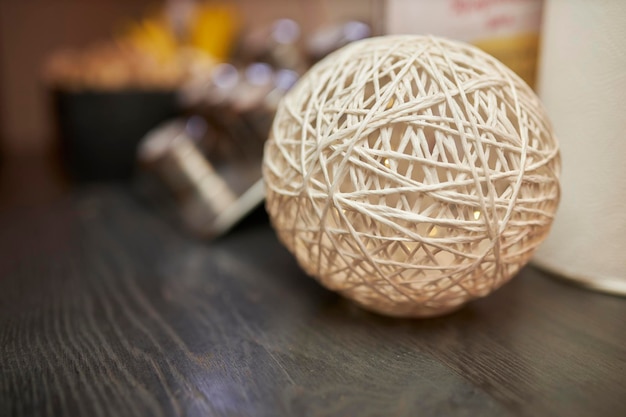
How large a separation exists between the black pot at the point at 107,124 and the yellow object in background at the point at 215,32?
27 cm

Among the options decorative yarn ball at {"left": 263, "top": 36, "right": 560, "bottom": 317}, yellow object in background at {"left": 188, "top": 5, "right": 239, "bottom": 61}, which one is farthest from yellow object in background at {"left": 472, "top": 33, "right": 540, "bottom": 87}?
yellow object in background at {"left": 188, "top": 5, "right": 239, "bottom": 61}

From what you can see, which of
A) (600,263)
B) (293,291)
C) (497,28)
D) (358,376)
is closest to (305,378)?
(358,376)

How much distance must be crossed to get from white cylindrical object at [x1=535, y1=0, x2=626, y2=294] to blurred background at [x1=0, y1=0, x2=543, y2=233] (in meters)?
0.07

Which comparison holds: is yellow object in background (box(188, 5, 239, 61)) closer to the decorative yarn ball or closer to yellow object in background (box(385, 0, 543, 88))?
yellow object in background (box(385, 0, 543, 88))

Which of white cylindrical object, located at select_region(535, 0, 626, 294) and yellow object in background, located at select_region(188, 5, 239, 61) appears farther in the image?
yellow object in background, located at select_region(188, 5, 239, 61)

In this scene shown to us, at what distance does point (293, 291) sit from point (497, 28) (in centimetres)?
33

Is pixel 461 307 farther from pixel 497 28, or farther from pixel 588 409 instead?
pixel 497 28

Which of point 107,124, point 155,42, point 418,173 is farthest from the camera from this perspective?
point 155,42

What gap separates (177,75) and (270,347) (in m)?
0.65

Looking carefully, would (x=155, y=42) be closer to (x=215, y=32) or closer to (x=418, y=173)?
(x=215, y=32)

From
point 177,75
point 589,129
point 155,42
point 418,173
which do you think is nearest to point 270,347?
point 418,173

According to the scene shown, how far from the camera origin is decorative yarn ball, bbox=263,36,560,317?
30cm

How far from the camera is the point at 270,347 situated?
0.36 m

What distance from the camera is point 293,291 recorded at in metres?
0.46
